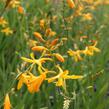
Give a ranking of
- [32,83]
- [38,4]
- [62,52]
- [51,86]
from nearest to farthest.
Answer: [32,83] → [51,86] → [62,52] → [38,4]

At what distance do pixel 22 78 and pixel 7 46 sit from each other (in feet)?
5.43

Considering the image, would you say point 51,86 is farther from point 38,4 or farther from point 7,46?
point 38,4

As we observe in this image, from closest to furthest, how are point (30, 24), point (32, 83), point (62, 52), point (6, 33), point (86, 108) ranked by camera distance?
point (32, 83) < point (86, 108) < point (62, 52) < point (6, 33) < point (30, 24)

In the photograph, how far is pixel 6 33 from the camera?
128 inches

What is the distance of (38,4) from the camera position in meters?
4.67

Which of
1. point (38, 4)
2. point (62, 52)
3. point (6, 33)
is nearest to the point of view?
point (62, 52)

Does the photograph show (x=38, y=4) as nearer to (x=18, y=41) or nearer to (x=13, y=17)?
(x=13, y=17)

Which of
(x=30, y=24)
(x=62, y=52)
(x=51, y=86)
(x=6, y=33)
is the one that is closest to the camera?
(x=51, y=86)

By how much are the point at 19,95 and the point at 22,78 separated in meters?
0.75

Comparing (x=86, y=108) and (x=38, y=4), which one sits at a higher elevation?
(x=38, y=4)

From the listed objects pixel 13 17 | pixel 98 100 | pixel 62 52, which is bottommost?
pixel 98 100

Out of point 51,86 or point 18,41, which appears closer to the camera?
point 51,86

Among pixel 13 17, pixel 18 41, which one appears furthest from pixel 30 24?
pixel 18 41

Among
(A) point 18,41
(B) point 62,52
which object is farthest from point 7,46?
(B) point 62,52
